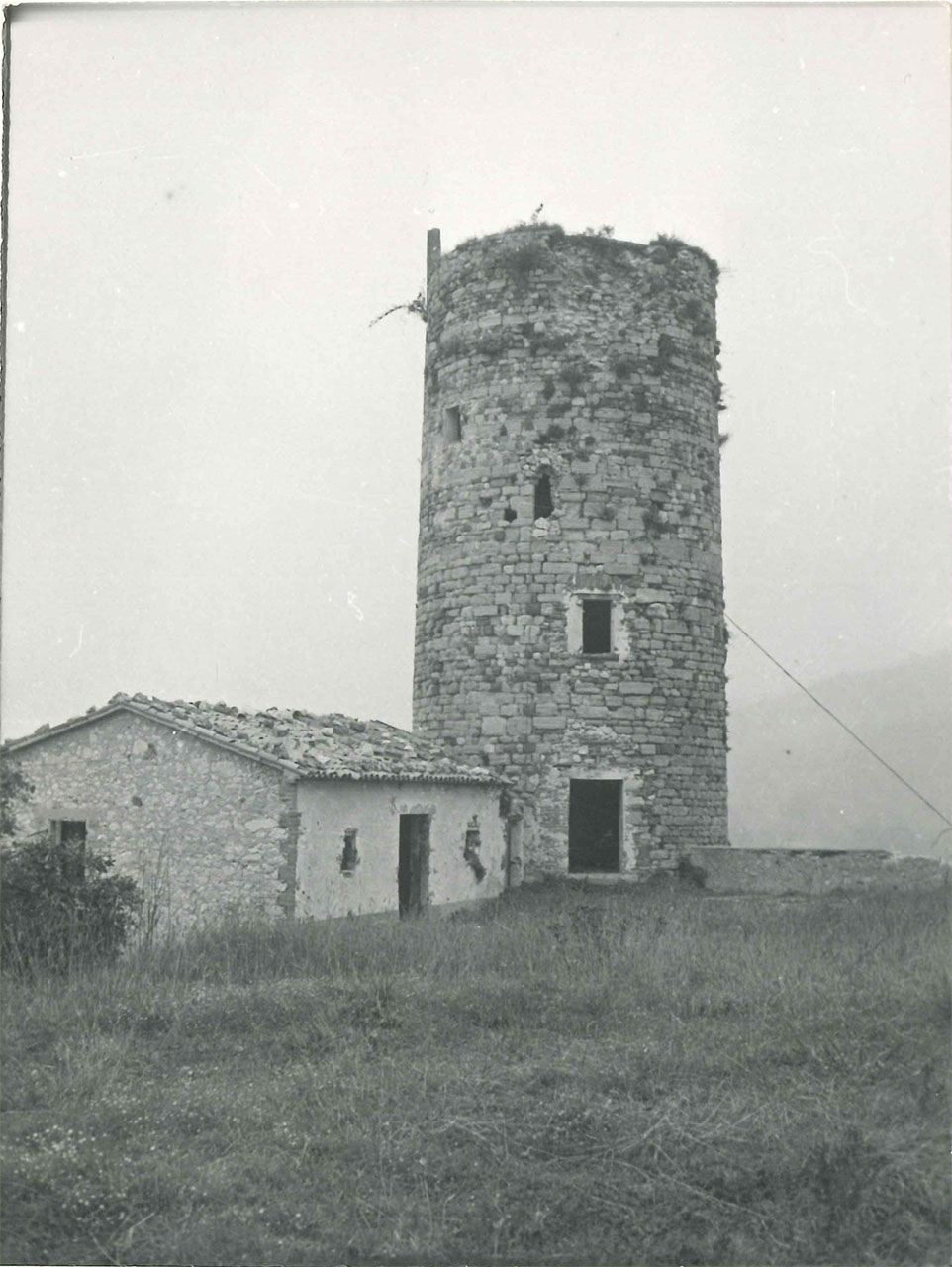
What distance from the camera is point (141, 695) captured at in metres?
15.3

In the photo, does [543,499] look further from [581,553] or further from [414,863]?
[414,863]

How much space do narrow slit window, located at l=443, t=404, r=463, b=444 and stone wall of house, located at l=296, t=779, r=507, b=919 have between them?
18.1ft

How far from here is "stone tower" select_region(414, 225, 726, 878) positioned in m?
Answer: 18.1

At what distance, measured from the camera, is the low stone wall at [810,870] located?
16.9 metres

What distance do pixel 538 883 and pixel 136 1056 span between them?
10366 mm

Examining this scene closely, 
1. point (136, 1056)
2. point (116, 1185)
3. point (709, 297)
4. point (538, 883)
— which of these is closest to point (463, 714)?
point (538, 883)

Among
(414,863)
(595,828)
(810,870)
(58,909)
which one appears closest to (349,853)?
(414,863)

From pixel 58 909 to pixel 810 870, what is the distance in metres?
10.2

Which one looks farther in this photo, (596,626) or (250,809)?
(596,626)

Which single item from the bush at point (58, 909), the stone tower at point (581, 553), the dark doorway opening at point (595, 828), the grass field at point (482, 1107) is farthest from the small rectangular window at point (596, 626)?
the bush at point (58, 909)

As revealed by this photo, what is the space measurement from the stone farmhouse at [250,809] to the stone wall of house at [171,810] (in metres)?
0.02

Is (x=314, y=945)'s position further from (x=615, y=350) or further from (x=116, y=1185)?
(x=615, y=350)

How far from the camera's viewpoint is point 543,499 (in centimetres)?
1861

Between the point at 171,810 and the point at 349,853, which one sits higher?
the point at 171,810
